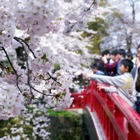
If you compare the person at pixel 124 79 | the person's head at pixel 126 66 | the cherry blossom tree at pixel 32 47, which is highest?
the cherry blossom tree at pixel 32 47

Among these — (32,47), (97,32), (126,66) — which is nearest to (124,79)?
(126,66)

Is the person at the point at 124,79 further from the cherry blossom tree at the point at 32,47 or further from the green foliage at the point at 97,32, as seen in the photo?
the green foliage at the point at 97,32

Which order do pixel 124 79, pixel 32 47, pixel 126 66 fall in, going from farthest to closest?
pixel 126 66 < pixel 124 79 < pixel 32 47

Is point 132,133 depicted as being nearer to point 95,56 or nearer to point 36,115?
point 36,115

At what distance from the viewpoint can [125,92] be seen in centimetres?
505

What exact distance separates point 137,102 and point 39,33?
1716 mm

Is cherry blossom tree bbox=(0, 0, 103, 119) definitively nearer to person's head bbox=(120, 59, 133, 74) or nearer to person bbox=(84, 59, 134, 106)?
person bbox=(84, 59, 134, 106)

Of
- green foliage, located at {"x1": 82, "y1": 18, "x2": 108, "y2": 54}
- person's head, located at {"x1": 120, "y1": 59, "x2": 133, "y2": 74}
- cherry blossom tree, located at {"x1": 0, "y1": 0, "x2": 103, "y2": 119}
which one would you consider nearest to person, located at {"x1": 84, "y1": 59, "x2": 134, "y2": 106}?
person's head, located at {"x1": 120, "y1": 59, "x2": 133, "y2": 74}

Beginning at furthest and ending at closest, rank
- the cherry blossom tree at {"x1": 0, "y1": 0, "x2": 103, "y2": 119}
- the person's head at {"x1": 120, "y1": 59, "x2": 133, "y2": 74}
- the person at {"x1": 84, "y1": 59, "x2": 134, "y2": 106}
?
the person's head at {"x1": 120, "y1": 59, "x2": 133, "y2": 74} < the person at {"x1": 84, "y1": 59, "x2": 134, "y2": 106} < the cherry blossom tree at {"x1": 0, "y1": 0, "x2": 103, "y2": 119}

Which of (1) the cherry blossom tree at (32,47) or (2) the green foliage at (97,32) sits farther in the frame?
(2) the green foliage at (97,32)

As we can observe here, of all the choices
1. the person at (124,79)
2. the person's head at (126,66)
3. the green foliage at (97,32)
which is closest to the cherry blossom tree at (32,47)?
the person at (124,79)

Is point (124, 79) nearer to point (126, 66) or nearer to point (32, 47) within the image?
point (126, 66)

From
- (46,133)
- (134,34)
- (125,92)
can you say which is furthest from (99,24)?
(125,92)

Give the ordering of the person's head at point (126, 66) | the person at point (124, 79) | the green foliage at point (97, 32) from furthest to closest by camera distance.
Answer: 1. the green foliage at point (97, 32)
2. the person's head at point (126, 66)
3. the person at point (124, 79)
